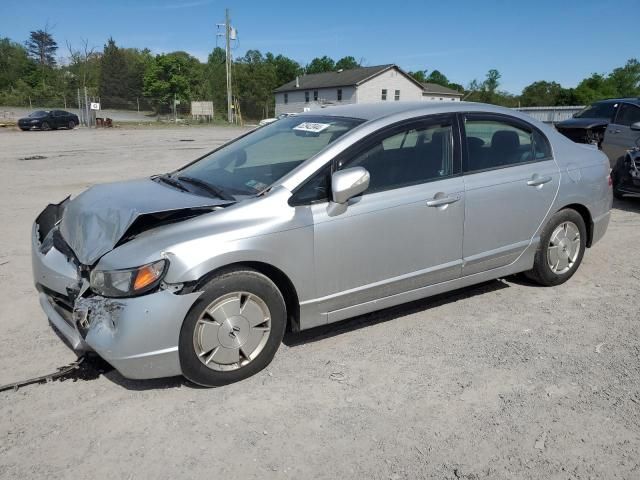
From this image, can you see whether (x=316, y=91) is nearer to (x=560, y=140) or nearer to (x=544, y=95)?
(x=544, y=95)

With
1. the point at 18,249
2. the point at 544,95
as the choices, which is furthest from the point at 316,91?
the point at 18,249

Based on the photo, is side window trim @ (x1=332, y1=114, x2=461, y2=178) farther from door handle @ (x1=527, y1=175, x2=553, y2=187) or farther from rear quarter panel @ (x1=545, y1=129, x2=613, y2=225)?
rear quarter panel @ (x1=545, y1=129, x2=613, y2=225)

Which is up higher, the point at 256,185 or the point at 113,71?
the point at 113,71

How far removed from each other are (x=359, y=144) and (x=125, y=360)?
204 cm

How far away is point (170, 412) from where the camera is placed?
3.08 meters

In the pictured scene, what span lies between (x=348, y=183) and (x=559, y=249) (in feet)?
8.21

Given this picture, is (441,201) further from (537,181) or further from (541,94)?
(541,94)

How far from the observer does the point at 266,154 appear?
4398 mm

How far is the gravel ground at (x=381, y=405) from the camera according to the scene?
2.66m

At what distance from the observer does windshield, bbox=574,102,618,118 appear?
1189 cm

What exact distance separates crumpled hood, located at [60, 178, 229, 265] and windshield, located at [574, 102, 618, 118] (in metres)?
11.1

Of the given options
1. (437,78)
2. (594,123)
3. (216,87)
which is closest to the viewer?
(594,123)

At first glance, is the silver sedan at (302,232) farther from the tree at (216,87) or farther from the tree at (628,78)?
the tree at (628,78)

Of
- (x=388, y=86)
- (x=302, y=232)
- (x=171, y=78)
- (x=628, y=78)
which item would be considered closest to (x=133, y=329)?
(x=302, y=232)
